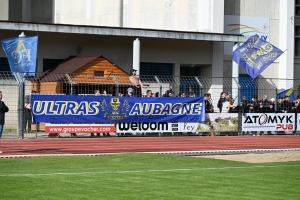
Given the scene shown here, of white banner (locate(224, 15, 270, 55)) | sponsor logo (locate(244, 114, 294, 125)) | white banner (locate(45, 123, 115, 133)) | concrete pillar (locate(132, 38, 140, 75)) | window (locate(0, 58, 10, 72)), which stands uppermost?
white banner (locate(224, 15, 270, 55))

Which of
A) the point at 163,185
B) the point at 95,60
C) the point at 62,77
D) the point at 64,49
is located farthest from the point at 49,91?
the point at 163,185

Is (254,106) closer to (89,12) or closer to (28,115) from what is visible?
(28,115)

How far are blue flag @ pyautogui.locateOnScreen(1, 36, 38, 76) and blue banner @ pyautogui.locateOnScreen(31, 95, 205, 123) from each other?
1.57m

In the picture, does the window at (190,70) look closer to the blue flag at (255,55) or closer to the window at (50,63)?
the window at (50,63)

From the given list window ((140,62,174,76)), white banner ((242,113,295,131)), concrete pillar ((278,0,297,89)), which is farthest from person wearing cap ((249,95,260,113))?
concrete pillar ((278,0,297,89))

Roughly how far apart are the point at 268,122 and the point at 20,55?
1191 cm

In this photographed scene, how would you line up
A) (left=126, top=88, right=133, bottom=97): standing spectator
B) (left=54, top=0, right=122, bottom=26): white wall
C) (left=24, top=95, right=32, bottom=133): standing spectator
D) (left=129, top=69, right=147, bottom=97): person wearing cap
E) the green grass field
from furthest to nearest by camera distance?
(left=54, top=0, right=122, bottom=26): white wall → (left=129, top=69, right=147, bottom=97): person wearing cap → (left=126, top=88, right=133, bottom=97): standing spectator → (left=24, top=95, right=32, bottom=133): standing spectator → the green grass field

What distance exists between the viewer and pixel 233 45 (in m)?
41.5

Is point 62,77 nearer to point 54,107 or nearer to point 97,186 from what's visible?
point 54,107

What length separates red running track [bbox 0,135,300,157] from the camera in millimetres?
23250

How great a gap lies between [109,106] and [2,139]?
15.2 ft

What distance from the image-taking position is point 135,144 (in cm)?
2650

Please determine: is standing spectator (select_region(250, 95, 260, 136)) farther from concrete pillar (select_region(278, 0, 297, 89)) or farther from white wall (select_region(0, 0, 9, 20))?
white wall (select_region(0, 0, 9, 20))

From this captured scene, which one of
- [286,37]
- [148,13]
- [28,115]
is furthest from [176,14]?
[28,115]
